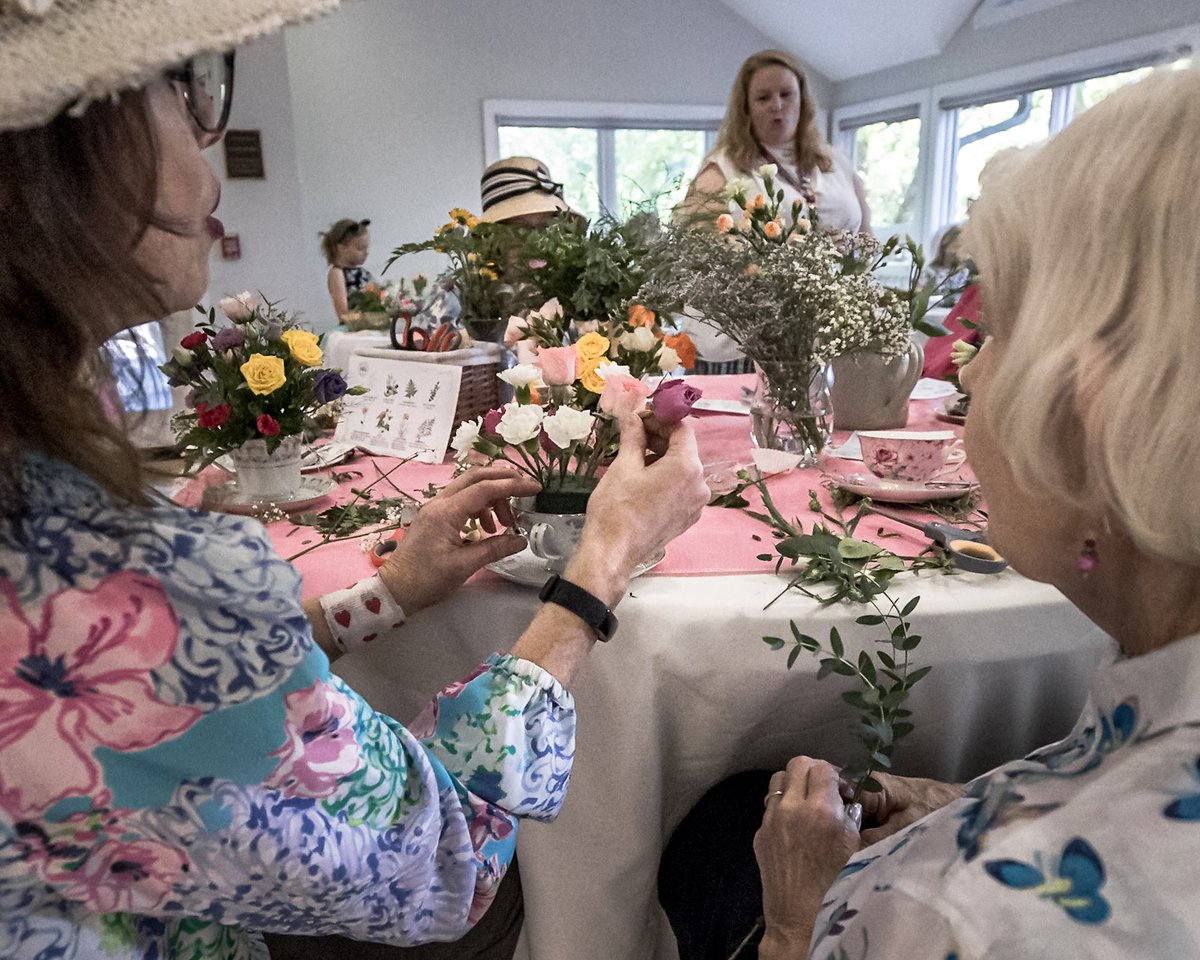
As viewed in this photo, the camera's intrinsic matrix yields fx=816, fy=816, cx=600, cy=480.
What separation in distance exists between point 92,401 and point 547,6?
7.32 metres

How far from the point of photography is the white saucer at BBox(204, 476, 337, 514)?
1328 mm

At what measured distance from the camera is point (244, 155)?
5305 mm

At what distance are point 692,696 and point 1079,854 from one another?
1.81 ft

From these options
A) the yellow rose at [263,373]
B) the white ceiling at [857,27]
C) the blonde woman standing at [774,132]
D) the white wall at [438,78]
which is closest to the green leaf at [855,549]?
the yellow rose at [263,373]

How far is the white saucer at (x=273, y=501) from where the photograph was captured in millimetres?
1328

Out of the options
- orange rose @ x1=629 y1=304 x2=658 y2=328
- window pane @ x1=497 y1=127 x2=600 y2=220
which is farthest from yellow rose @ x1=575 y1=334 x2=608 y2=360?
window pane @ x1=497 y1=127 x2=600 y2=220

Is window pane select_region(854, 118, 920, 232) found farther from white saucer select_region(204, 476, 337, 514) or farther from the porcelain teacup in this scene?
white saucer select_region(204, 476, 337, 514)

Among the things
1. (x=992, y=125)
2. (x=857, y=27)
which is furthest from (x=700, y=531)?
(x=857, y=27)

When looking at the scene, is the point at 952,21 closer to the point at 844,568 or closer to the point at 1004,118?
the point at 1004,118

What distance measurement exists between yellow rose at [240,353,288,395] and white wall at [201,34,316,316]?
14.4ft

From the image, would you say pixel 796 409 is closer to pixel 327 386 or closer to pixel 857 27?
pixel 327 386

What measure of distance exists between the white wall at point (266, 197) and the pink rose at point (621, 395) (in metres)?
4.82

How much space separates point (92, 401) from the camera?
0.55m

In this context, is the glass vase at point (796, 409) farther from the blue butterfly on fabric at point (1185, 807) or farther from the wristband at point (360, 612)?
the blue butterfly on fabric at point (1185, 807)
